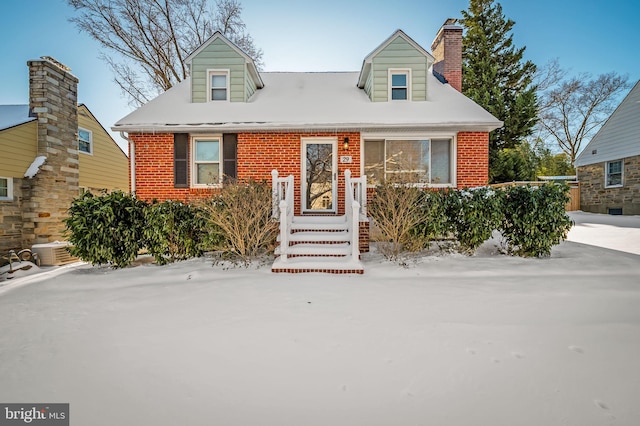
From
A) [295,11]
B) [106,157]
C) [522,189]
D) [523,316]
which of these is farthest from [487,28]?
[106,157]

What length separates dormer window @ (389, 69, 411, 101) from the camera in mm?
9570

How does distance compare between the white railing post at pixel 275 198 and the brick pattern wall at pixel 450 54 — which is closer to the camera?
the white railing post at pixel 275 198

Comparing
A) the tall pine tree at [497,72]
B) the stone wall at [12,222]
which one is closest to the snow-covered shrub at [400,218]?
the stone wall at [12,222]

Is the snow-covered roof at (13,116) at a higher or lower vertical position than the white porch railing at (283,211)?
higher

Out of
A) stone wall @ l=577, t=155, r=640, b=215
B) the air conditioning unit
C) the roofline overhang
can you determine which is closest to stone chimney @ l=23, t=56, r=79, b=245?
the air conditioning unit

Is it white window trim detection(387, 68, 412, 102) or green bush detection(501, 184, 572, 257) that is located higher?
white window trim detection(387, 68, 412, 102)

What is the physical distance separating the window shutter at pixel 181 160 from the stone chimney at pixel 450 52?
951cm

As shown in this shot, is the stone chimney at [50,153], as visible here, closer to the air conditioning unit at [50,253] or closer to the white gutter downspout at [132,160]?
the air conditioning unit at [50,253]

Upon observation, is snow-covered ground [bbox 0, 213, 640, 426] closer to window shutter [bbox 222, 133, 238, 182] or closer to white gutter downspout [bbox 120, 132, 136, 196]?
white gutter downspout [bbox 120, 132, 136, 196]

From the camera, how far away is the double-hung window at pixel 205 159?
29.9ft

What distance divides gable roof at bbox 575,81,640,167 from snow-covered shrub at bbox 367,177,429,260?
14974 mm

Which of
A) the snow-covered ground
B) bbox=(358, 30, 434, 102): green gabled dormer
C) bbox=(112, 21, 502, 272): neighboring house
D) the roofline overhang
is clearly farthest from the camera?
bbox=(358, 30, 434, 102): green gabled dormer

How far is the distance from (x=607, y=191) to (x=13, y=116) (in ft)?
88.9

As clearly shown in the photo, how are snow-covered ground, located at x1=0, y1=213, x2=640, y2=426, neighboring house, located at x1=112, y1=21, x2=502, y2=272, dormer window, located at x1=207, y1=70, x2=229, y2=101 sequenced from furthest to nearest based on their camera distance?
dormer window, located at x1=207, y1=70, x2=229, y2=101 → neighboring house, located at x1=112, y1=21, x2=502, y2=272 → snow-covered ground, located at x1=0, y1=213, x2=640, y2=426
